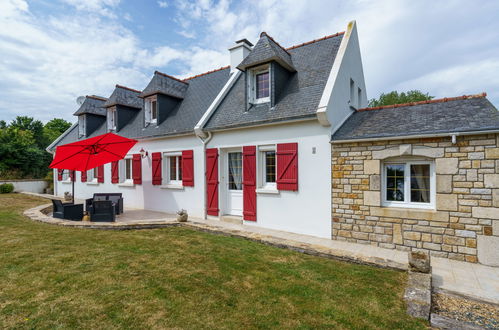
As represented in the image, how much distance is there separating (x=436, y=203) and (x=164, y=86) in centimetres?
1124

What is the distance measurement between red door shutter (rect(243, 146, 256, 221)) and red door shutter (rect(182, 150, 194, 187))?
2.40 metres

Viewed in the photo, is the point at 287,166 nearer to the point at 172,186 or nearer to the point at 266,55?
the point at 266,55

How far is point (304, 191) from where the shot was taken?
7.04m

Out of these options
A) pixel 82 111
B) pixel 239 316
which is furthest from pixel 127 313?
pixel 82 111

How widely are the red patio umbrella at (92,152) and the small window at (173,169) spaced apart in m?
1.82

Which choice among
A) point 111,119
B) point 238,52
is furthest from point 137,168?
point 238,52

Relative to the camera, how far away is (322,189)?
6770 millimetres

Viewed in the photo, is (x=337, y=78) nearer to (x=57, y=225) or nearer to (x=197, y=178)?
(x=197, y=178)

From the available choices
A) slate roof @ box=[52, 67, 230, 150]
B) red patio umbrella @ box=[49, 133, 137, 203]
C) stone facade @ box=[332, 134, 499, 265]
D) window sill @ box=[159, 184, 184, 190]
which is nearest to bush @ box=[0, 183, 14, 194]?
slate roof @ box=[52, 67, 230, 150]

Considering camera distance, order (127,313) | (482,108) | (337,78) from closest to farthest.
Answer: (127,313) < (482,108) < (337,78)

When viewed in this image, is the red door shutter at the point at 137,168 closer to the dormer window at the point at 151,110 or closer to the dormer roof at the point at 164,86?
the dormer window at the point at 151,110

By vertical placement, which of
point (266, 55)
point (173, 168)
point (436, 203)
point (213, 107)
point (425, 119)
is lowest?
point (436, 203)

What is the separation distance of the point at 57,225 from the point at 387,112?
10.5 m

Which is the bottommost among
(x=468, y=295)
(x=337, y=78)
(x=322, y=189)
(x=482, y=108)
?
(x=468, y=295)
